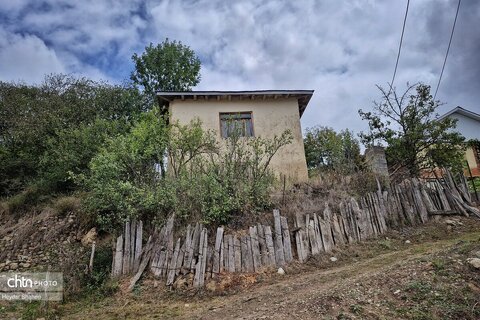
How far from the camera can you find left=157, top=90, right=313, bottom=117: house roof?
1322 centimetres

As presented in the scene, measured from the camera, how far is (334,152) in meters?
11.7

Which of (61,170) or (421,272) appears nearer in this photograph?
(421,272)

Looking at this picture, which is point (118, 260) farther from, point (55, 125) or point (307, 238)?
point (55, 125)

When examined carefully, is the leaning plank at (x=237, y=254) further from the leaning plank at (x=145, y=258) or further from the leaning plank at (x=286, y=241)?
the leaning plank at (x=145, y=258)

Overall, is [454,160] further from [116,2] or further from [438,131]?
[116,2]

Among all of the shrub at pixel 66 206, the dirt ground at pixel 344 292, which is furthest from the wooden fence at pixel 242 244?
the shrub at pixel 66 206

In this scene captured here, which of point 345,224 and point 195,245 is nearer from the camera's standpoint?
point 195,245

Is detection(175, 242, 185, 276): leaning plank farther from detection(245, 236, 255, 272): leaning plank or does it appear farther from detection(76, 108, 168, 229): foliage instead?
detection(76, 108, 168, 229): foliage

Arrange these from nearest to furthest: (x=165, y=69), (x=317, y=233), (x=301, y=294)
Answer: (x=301, y=294), (x=317, y=233), (x=165, y=69)

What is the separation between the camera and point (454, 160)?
35.1 ft

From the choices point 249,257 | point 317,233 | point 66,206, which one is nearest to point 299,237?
point 317,233

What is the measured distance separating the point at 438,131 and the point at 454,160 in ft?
3.59

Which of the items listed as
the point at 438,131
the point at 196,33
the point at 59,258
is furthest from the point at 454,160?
the point at 59,258

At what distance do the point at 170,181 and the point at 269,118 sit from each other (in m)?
6.48
